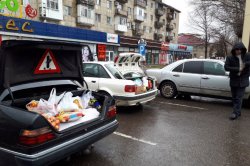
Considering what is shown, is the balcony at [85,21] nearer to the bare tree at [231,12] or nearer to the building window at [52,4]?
the building window at [52,4]

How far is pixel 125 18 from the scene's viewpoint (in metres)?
37.4

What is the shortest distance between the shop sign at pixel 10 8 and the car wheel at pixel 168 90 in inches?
690

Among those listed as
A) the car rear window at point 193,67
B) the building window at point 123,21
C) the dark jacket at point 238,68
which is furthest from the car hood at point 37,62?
the building window at point 123,21

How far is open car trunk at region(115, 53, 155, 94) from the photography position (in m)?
6.63

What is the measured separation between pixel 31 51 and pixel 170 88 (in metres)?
6.13

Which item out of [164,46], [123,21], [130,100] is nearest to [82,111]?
[130,100]

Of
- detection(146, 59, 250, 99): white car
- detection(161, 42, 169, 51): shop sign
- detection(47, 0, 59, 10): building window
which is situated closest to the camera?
detection(146, 59, 250, 99): white car

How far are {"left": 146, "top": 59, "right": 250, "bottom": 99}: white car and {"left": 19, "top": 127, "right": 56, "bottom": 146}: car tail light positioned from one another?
6.28m

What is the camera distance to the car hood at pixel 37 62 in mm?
2879

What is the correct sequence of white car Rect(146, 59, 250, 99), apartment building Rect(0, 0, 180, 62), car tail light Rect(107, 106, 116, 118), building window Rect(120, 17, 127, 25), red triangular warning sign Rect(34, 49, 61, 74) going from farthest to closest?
building window Rect(120, 17, 127, 25), apartment building Rect(0, 0, 180, 62), white car Rect(146, 59, 250, 99), car tail light Rect(107, 106, 116, 118), red triangular warning sign Rect(34, 49, 61, 74)

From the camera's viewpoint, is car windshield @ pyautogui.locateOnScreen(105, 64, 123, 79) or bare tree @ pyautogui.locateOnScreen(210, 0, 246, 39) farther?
bare tree @ pyautogui.locateOnScreen(210, 0, 246, 39)

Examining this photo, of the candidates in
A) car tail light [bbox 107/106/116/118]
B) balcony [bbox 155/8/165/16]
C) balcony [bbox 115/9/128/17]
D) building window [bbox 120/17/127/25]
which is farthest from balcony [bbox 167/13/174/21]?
car tail light [bbox 107/106/116/118]

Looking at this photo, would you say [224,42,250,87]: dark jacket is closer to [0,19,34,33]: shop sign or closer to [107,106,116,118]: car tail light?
[107,106,116,118]: car tail light

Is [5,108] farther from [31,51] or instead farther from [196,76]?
[196,76]
